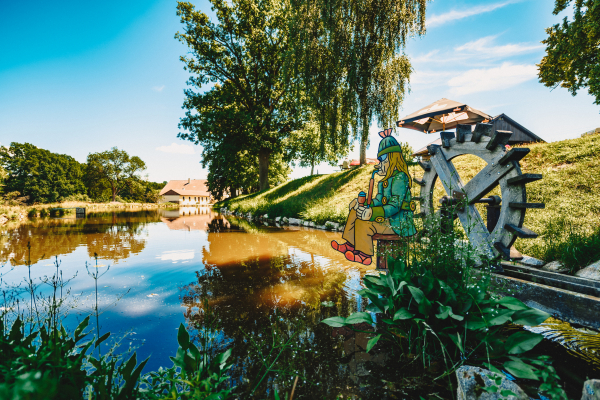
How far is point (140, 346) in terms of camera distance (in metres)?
2.21

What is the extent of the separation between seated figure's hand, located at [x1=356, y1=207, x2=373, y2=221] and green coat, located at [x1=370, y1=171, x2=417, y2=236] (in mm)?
51

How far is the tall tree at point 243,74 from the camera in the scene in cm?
1872

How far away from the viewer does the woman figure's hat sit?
12.0 feet

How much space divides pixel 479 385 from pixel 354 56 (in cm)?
1261

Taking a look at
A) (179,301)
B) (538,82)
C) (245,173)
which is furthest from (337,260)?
(245,173)

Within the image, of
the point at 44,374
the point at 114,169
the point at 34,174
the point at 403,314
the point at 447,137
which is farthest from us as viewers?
the point at 114,169

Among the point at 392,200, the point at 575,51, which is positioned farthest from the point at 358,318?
Answer: the point at 575,51

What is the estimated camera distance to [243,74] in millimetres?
19953

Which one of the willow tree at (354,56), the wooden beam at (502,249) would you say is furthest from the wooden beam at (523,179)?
the willow tree at (354,56)

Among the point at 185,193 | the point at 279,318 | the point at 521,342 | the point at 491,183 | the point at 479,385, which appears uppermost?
the point at 185,193

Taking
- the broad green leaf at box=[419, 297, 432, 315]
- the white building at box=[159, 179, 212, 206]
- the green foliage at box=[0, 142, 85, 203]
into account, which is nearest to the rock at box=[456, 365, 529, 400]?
the broad green leaf at box=[419, 297, 432, 315]

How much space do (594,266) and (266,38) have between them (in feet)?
68.9

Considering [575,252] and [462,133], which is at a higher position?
[462,133]

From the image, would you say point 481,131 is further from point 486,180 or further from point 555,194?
point 555,194
